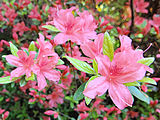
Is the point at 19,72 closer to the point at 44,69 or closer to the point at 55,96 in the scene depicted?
the point at 44,69

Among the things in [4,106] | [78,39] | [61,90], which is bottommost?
[4,106]

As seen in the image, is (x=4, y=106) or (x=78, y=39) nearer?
(x=78, y=39)

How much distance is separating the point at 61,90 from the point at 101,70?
122 centimetres

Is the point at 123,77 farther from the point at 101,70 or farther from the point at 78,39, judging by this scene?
the point at 78,39

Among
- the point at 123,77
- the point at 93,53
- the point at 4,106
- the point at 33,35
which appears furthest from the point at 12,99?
the point at 123,77

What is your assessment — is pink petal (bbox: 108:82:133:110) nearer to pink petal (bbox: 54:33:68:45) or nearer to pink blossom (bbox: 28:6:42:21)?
pink petal (bbox: 54:33:68:45)

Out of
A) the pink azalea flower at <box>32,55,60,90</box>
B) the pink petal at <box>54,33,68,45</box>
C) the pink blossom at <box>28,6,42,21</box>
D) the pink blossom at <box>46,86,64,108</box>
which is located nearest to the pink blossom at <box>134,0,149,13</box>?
the pink blossom at <box>28,6,42,21</box>

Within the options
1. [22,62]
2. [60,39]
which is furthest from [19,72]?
[60,39]

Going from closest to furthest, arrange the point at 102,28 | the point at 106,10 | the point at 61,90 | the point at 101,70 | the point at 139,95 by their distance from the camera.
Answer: the point at 101,70 → the point at 139,95 → the point at 102,28 → the point at 61,90 → the point at 106,10

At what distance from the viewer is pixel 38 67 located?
103 centimetres

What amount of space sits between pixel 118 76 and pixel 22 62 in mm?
627

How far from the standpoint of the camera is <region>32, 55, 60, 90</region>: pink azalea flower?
104cm

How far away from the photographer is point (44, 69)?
1074 millimetres

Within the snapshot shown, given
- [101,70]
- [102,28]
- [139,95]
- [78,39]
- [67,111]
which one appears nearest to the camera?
[101,70]
